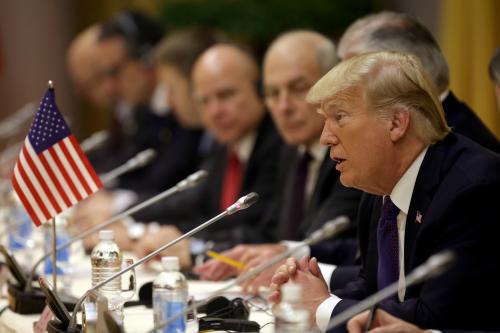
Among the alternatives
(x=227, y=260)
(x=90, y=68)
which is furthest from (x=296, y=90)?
(x=90, y=68)

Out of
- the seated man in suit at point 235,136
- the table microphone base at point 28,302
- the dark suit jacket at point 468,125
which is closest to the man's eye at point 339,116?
the dark suit jacket at point 468,125

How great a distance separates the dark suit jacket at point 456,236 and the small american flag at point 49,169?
1.03 meters

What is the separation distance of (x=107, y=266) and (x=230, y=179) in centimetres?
228

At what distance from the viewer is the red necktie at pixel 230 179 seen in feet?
16.3

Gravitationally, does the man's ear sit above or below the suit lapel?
above

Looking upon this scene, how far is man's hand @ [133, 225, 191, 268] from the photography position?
3767 millimetres

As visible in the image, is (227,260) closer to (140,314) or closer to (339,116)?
(140,314)

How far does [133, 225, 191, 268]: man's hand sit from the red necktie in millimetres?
848

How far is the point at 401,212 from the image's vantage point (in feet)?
8.59

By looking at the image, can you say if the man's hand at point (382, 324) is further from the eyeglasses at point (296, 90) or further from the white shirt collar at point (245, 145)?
the white shirt collar at point (245, 145)

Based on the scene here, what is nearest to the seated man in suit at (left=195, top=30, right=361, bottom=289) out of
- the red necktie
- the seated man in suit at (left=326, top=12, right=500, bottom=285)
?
the seated man in suit at (left=326, top=12, right=500, bottom=285)

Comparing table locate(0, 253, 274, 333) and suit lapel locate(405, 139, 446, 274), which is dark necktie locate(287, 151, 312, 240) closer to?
table locate(0, 253, 274, 333)

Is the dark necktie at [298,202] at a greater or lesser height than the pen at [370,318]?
lesser

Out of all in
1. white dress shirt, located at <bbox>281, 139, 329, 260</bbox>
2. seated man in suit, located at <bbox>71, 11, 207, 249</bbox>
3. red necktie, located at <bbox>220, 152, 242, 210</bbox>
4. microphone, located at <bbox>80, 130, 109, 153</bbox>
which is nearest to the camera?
white dress shirt, located at <bbox>281, 139, 329, 260</bbox>
